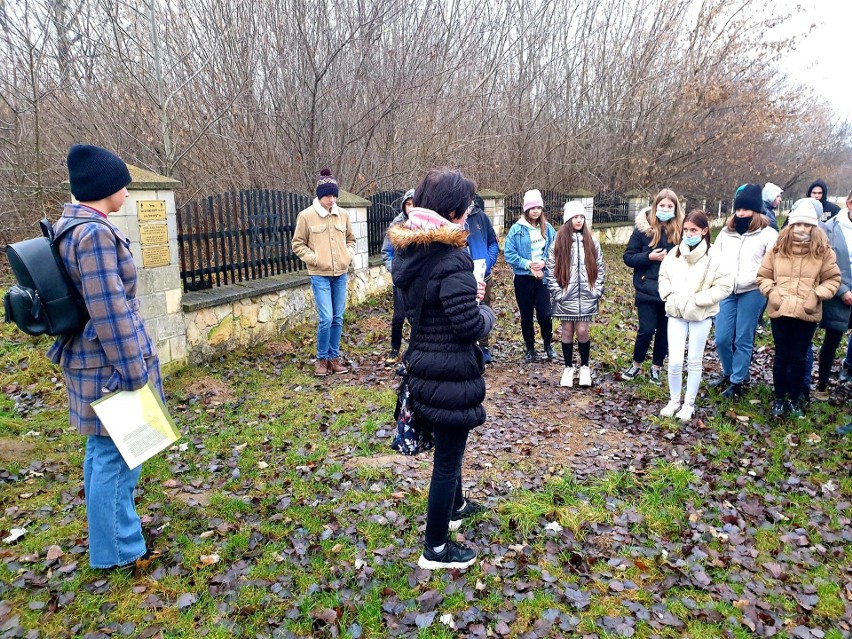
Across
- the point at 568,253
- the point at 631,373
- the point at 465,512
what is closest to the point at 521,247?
the point at 568,253

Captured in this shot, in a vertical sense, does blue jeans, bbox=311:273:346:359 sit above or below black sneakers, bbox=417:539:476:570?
above

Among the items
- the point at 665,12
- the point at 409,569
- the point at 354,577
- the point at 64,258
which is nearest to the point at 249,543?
the point at 354,577

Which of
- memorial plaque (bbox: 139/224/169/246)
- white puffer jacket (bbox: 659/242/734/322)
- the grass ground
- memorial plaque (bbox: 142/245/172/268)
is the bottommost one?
the grass ground

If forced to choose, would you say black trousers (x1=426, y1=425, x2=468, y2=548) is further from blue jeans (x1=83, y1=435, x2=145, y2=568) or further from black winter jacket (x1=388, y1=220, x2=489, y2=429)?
blue jeans (x1=83, y1=435, x2=145, y2=568)

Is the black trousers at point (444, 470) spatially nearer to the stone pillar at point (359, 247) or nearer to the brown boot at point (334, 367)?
the brown boot at point (334, 367)

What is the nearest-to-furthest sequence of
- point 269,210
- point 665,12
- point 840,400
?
point 840,400 < point 269,210 < point 665,12

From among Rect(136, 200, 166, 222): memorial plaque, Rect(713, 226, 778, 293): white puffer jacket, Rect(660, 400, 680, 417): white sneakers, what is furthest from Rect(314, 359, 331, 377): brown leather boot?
Rect(713, 226, 778, 293): white puffer jacket

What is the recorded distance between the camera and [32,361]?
21.2 ft

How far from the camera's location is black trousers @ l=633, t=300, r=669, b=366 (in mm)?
6312

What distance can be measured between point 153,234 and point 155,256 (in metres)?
0.24

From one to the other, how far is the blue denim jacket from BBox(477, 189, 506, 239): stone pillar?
6414 millimetres

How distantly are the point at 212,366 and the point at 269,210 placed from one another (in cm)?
246

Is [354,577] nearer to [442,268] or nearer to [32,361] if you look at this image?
[442,268]

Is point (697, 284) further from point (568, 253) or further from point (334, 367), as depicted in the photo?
point (334, 367)
